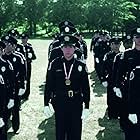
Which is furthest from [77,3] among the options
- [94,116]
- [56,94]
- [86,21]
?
[56,94]

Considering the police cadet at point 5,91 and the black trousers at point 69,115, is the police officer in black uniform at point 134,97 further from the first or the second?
the police cadet at point 5,91

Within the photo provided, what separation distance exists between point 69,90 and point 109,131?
3318 mm

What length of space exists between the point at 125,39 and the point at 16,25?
201 feet

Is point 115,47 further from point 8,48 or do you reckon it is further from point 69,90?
point 69,90

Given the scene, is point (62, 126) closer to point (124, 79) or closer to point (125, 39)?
point (124, 79)

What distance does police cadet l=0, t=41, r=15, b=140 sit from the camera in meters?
7.53

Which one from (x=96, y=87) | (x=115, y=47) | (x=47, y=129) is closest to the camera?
(x=47, y=129)

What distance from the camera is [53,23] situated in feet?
219

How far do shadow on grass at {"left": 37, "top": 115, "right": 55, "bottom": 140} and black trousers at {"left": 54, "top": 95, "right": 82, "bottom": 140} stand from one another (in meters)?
2.29

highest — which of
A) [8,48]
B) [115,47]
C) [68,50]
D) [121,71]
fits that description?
[68,50]

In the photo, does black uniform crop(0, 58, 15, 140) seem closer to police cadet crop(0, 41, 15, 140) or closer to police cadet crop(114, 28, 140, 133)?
police cadet crop(0, 41, 15, 140)

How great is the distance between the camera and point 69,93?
7617mm

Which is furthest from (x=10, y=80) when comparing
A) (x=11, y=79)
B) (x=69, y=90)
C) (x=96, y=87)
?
(x=96, y=87)

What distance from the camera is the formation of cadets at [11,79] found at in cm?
772
